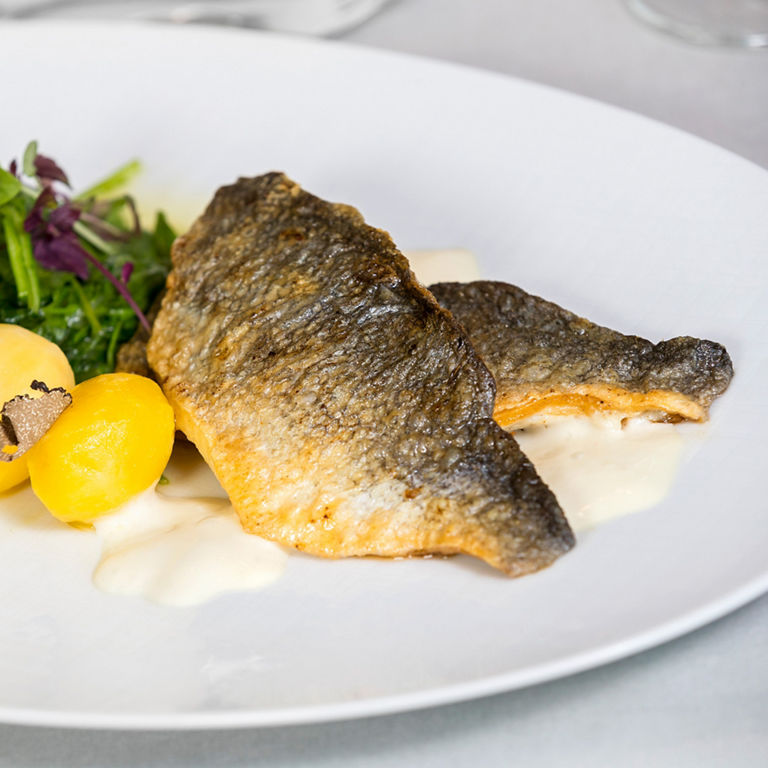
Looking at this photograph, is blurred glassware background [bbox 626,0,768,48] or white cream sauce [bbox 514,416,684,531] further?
blurred glassware background [bbox 626,0,768,48]

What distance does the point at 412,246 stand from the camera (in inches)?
139

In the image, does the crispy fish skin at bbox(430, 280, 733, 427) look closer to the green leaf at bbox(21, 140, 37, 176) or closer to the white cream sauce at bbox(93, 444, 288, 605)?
the white cream sauce at bbox(93, 444, 288, 605)

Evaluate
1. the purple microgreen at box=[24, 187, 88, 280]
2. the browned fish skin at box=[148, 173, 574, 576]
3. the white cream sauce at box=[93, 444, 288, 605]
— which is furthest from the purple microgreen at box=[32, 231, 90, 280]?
the white cream sauce at box=[93, 444, 288, 605]

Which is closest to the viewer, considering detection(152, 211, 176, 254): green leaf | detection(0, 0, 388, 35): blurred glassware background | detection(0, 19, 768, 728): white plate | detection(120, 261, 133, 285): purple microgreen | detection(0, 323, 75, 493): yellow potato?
detection(0, 19, 768, 728): white plate

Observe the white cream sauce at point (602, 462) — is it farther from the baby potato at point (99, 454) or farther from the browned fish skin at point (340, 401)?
the baby potato at point (99, 454)

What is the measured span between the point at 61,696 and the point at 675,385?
5.04ft

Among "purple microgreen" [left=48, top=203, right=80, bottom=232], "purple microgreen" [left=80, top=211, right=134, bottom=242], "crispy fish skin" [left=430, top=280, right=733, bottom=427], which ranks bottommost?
"purple microgreen" [left=80, top=211, right=134, bottom=242]

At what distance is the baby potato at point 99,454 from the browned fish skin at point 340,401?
4.6 inches

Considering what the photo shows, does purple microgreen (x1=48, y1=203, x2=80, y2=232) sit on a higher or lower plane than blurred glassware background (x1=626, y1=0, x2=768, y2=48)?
lower

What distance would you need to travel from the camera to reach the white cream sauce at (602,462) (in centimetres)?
239

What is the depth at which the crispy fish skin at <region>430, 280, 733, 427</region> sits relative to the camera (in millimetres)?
2557

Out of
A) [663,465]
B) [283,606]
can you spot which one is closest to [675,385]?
[663,465]

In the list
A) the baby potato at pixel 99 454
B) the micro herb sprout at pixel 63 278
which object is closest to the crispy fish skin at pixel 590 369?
the baby potato at pixel 99 454

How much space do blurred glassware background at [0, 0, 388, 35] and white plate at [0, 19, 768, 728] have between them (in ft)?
2.20
